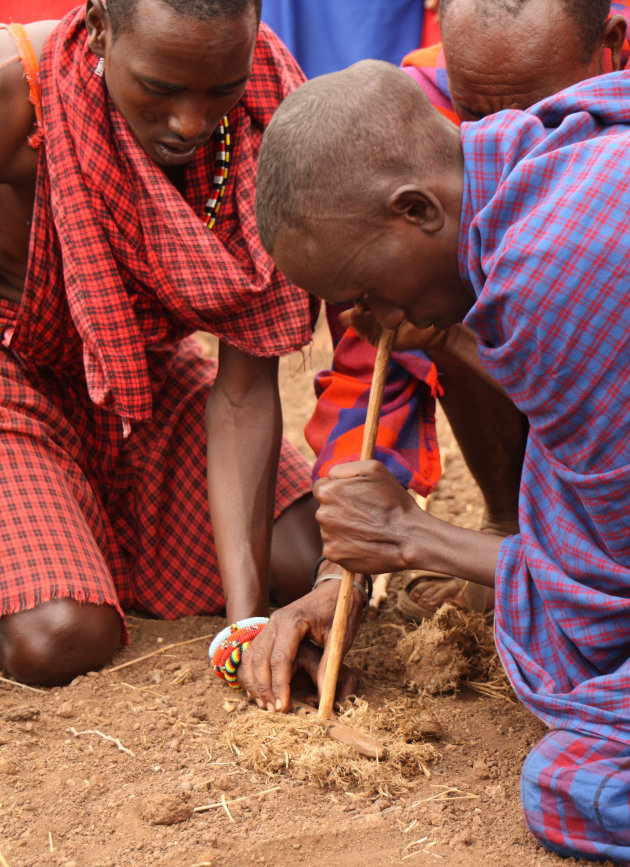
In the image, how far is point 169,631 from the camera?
3.05 m

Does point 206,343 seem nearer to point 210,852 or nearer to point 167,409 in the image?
point 167,409

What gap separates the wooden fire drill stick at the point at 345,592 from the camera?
235 centimetres

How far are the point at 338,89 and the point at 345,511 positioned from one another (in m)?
0.90

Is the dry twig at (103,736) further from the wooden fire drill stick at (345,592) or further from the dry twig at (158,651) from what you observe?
the wooden fire drill stick at (345,592)

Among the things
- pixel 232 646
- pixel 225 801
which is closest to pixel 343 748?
pixel 225 801

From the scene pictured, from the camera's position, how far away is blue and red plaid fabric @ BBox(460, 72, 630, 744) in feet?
5.85

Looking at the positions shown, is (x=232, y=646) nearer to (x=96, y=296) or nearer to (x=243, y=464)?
(x=243, y=464)

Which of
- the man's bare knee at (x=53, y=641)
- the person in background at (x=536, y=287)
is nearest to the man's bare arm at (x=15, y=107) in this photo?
the person in background at (x=536, y=287)

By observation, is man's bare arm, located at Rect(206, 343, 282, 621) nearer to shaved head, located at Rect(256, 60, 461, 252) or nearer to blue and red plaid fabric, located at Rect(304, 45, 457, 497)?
blue and red plaid fabric, located at Rect(304, 45, 457, 497)

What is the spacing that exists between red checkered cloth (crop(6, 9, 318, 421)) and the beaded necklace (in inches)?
0.7

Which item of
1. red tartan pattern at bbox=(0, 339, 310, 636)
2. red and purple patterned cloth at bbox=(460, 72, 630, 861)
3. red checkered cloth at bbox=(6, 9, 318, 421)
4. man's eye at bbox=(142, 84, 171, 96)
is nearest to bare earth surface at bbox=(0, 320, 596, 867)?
red and purple patterned cloth at bbox=(460, 72, 630, 861)

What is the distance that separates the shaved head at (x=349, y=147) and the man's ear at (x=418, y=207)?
3 centimetres

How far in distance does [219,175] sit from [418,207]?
0.89 meters

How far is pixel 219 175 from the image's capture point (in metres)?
2.70
